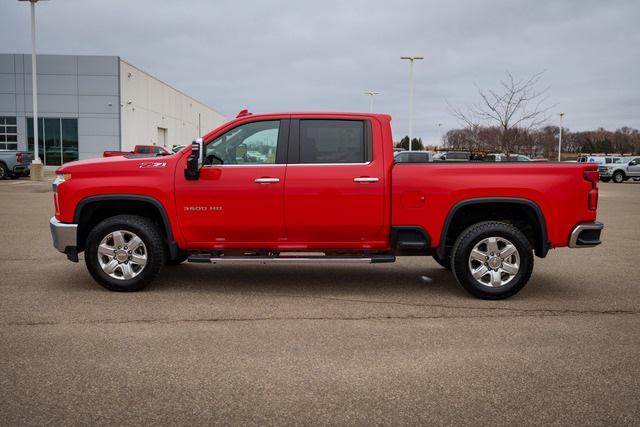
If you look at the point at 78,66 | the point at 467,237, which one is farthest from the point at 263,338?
the point at 78,66

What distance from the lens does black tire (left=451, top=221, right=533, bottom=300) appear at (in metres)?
6.27

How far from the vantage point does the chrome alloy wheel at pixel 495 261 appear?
6312 mm

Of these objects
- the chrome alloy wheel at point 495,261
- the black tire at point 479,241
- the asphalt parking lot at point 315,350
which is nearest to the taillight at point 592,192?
the black tire at point 479,241

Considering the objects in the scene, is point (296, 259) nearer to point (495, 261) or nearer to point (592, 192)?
point (495, 261)

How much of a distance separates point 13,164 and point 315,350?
1162 inches

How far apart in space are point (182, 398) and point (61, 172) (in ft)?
12.4

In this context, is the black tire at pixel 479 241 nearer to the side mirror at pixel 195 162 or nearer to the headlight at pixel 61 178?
the side mirror at pixel 195 162

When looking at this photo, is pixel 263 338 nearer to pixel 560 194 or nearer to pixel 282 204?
pixel 282 204

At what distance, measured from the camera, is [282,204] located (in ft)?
20.8

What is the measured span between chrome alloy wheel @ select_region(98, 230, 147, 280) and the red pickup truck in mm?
11

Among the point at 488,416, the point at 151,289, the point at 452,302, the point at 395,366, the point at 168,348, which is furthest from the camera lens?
the point at 151,289

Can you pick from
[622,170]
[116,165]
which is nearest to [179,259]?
[116,165]

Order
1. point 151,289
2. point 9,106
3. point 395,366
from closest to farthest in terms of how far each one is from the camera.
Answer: point 395,366, point 151,289, point 9,106

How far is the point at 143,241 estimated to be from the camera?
6434 millimetres
